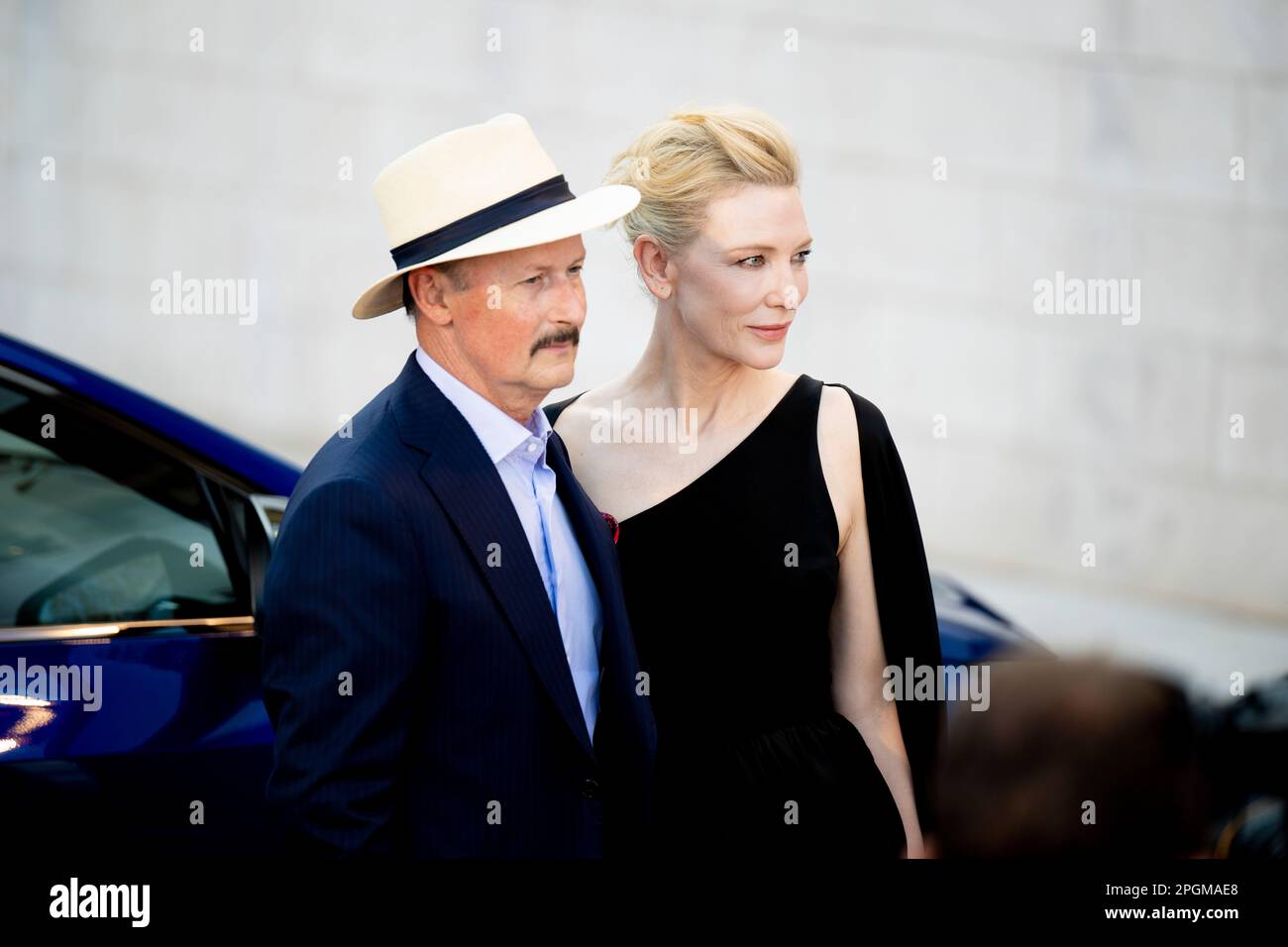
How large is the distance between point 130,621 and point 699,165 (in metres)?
1.34

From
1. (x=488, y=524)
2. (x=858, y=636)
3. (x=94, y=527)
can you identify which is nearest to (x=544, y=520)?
(x=488, y=524)

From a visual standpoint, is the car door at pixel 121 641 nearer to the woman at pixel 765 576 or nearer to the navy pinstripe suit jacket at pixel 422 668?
the navy pinstripe suit jacket at pixel 422 668

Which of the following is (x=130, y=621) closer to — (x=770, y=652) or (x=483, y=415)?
(x=483, y=415)

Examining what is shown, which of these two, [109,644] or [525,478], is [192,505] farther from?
[525,478]

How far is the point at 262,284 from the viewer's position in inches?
294

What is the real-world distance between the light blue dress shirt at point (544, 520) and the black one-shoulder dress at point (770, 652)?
31 centimetres

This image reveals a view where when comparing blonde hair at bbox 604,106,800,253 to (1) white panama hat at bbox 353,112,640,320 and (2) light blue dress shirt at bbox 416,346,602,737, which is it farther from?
(2) light blue dress shirt at bbox 416,346,602,737

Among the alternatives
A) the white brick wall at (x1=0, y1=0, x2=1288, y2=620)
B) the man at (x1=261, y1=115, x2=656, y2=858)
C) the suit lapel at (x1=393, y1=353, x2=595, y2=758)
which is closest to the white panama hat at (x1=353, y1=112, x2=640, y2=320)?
the man at (x1=261, y1=115, x2=656, y2=858)

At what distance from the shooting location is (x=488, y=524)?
199 cm

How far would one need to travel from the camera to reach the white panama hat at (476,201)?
2094 millimetres

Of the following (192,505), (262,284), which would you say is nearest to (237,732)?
(192,505)

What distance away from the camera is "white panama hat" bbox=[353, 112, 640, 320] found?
209 cm

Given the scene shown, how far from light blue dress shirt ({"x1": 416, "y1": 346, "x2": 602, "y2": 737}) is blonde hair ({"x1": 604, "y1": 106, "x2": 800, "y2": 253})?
46 centimetres
